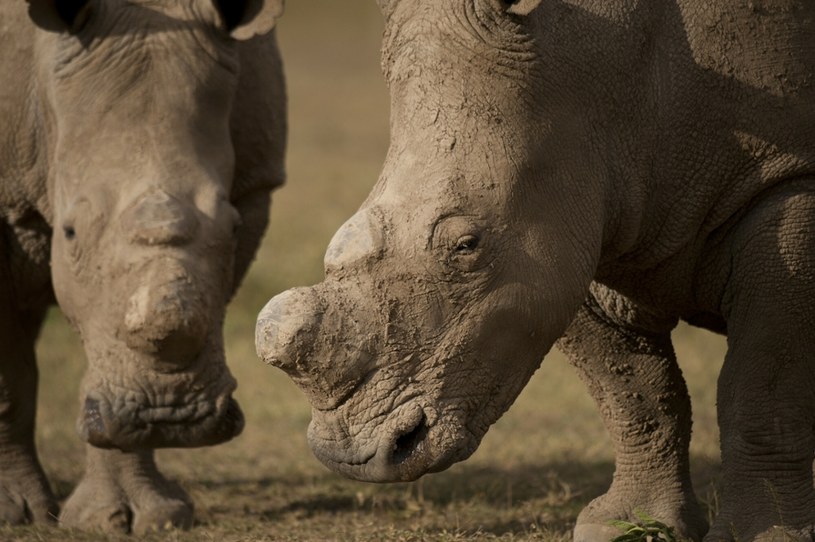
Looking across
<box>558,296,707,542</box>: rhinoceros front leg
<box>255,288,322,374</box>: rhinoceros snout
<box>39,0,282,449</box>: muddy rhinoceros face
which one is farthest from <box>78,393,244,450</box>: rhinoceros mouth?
<box>255,288,322,374</box>: rhinoceros snout

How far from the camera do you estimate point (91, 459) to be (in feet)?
22.0

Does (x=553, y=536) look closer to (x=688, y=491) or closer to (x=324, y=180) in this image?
(x=688, y=491)

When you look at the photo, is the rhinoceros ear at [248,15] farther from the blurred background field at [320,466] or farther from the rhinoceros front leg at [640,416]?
the blurred background field at [320,466]

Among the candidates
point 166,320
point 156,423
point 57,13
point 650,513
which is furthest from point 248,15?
point 650,513

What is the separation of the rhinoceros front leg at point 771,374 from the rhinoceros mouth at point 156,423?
6.01 ft

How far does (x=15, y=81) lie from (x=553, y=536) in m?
2.73

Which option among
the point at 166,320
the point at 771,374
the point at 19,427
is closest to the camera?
the point at 771,374

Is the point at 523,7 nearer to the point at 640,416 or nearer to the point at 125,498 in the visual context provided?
the point at 640,416

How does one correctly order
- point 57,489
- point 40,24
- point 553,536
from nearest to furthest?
point 553,536 → point 40,24 → point 57,489

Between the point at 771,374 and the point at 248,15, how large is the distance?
8.54ft

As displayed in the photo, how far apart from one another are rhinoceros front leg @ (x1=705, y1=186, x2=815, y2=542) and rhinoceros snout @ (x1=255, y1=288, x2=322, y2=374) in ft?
4.57

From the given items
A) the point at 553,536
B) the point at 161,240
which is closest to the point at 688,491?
the point at 553,536

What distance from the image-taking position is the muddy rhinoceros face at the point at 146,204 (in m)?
5.78

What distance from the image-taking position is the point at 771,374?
493 cm
